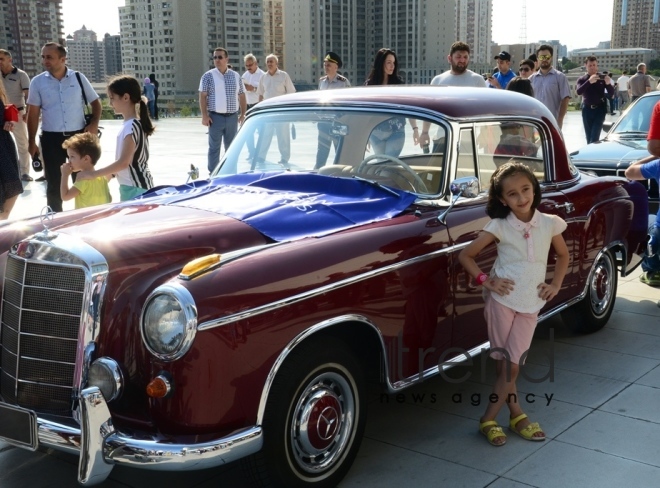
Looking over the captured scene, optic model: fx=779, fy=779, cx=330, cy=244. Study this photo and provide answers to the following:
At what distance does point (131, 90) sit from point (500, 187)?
3.22 metres

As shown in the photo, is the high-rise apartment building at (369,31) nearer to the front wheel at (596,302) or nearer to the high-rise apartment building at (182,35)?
the high-rise apartment building at (182,35)

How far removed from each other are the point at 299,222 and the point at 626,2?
190177 millimetres

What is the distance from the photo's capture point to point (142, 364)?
116 inches

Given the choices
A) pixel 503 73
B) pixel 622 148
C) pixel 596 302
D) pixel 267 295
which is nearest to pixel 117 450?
pixel 267 295

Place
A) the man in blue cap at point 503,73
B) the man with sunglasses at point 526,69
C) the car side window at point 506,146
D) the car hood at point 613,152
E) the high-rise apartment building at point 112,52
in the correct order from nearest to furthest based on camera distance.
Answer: the car side window at point 506,146 → the car hood at point 613,152 → the man in blue cap at point 503,73 → the man with sunglasses at point 526,69 → the high-rise apartment building at point 112,52

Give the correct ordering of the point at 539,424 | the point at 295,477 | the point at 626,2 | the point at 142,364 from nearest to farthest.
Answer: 1. the point at 142,364
2. the point at 295,477
3. the point at 539,424
4. the point at 626,2

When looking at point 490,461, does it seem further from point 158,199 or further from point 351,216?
point 158,199

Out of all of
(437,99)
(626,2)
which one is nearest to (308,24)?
(626,2)

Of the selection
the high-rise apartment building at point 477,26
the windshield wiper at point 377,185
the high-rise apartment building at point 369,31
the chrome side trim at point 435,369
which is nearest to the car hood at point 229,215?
the windshield wiper at point 377,185

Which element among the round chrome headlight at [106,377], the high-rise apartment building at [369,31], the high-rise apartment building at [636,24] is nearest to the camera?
the round chrome headlight at [106,377]

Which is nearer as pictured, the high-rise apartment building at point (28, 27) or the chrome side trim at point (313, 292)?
the chrome side trim at point (313, 292)

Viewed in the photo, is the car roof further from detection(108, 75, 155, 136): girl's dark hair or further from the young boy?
the young boy

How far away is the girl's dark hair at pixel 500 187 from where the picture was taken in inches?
148

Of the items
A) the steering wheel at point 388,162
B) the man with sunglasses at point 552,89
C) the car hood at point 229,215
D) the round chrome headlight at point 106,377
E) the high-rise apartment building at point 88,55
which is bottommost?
the round chrome headlight at point 106,377
